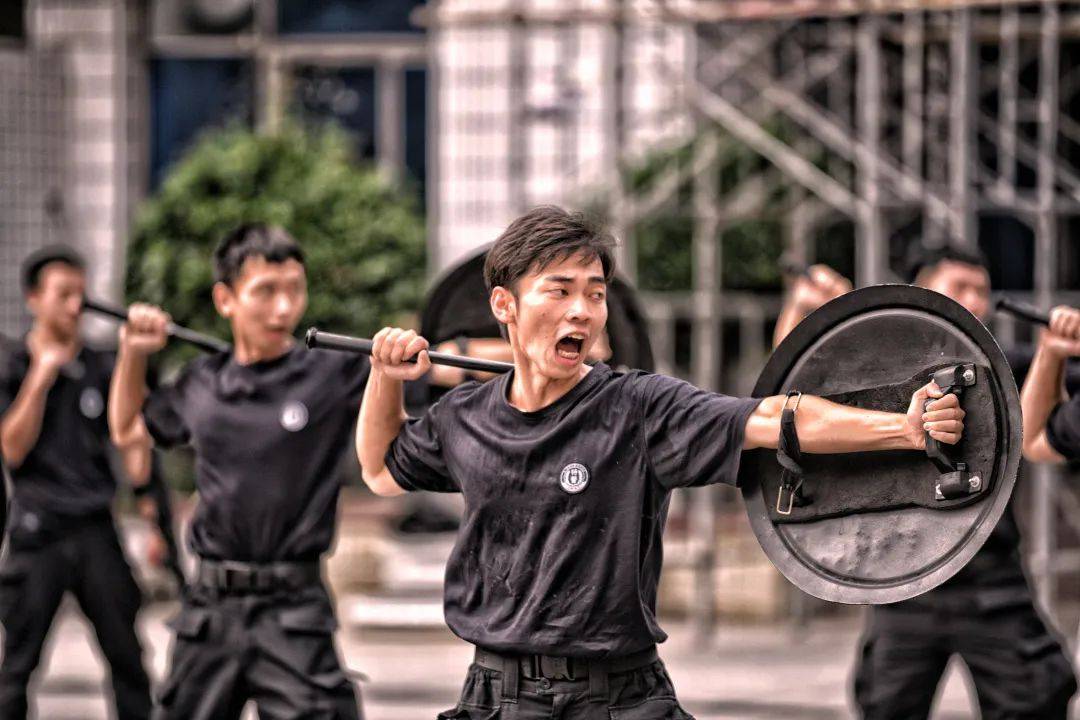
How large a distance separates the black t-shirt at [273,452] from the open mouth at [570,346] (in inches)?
63.3

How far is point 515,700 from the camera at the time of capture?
421 centimetres

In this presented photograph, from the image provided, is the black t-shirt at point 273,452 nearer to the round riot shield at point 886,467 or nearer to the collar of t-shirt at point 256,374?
the collar of t-shirt at point 256,374

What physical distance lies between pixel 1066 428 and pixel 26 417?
3.50 m

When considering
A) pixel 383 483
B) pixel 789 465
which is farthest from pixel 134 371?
pixel 789 465

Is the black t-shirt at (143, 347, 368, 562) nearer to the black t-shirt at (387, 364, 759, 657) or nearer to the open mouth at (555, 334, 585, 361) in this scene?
the black t-shirt at (387, 364, 759, 657)

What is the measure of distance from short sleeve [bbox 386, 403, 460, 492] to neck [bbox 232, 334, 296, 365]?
1.27m

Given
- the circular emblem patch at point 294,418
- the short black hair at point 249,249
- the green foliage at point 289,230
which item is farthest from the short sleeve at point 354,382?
the green foliage at point 289,230

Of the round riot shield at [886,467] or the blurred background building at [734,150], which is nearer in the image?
the round riot shield at [886,467]

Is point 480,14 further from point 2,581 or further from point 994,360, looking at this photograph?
point 994,360

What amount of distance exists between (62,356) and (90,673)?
269 centimetres

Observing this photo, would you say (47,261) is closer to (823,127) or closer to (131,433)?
(131,433)

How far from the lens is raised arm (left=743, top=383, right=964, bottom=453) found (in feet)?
12.6

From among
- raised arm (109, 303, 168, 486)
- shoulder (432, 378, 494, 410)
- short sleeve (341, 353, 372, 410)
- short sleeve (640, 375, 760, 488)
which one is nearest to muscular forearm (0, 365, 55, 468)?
raised arm (109, 303, 168, 486)

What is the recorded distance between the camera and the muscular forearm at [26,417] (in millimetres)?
6805
